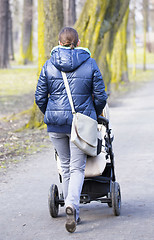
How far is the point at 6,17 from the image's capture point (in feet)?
118

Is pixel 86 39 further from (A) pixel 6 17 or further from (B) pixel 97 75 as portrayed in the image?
(A) pixel 6 17

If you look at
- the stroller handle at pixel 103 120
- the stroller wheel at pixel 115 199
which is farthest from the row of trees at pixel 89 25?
the stroller wheel at pixel 115 199

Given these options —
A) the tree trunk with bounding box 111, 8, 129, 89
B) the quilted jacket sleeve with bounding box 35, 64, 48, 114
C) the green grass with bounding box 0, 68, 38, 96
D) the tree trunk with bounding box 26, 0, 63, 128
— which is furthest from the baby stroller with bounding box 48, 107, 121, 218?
the tree trunk with bounding box 111, 8, 129, 89

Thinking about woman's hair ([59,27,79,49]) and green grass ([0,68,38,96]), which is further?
green grass ([0,68,38,96])

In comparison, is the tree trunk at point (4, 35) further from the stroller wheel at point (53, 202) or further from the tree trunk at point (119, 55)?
the stroller wheel at point (53, 202)

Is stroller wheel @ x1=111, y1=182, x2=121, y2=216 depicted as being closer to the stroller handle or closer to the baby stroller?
the baby stroller

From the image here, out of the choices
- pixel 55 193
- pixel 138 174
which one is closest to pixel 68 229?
pixel 55 193

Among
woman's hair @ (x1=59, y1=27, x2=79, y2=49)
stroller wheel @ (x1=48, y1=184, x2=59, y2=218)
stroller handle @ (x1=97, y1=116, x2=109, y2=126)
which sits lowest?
stroller wheel @ (x1=48, y1=184, x2=59, y2=218)

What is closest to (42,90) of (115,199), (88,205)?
(115,199)

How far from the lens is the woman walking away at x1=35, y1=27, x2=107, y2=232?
5.07 m

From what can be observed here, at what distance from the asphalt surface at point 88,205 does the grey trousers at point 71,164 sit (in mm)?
363

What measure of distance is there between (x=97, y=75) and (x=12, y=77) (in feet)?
84.2

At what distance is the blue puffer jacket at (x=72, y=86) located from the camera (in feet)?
16.6

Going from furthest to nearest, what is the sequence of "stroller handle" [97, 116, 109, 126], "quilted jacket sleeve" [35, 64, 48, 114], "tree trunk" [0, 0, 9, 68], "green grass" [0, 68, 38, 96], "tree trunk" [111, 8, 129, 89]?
"tree trunk" [0, 0, 9, 68], "tree trunk" [111, 8, 129, 89], "green grass" [0, 68, 38, 96], "stroller handle" [97, 116, 109, 126], "quilted jacket sleeve" [35, 64, 48, 114]
